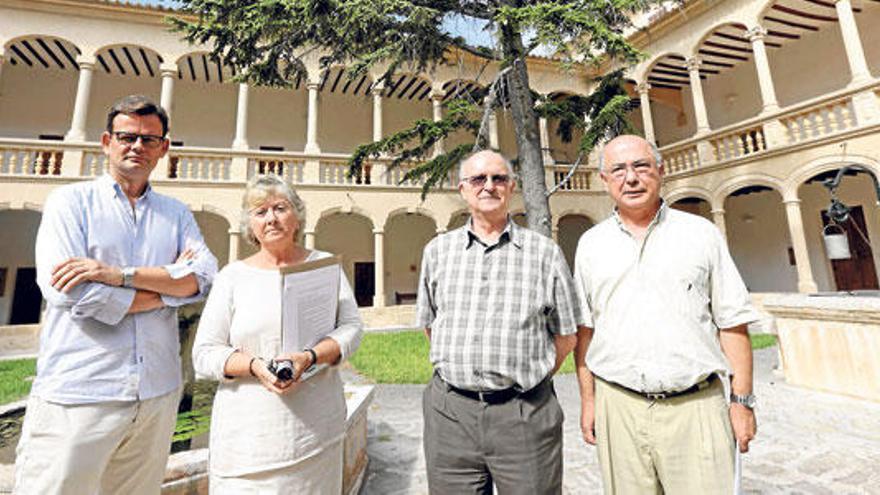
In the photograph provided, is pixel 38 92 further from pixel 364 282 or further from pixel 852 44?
pixel 852 44

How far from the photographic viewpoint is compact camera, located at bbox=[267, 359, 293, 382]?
61.2 inches

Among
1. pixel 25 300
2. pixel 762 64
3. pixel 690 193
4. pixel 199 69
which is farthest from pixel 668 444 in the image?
pixel 25 300

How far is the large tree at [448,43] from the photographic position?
5.90 meters

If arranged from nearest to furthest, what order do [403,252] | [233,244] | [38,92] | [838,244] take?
[838,244], [233,244], [38,92], [403,252]

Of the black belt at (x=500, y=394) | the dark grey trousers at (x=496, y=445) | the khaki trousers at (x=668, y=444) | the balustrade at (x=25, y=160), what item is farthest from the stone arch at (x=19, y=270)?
the khaki trousers at (x=668, y=444)

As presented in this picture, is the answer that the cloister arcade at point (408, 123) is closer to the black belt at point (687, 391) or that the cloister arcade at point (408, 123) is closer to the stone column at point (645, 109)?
the stone column at point (645, 109)

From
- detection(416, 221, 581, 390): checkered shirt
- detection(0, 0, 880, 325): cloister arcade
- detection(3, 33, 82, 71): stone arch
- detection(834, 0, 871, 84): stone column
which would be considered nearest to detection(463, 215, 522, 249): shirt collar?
detection(416, 221, 581, 390): checkered shirt

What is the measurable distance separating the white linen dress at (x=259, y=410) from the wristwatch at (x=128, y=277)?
0.32 m

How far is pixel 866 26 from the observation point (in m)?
11.8

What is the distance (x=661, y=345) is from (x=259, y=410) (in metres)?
1.69

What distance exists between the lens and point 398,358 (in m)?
7.94

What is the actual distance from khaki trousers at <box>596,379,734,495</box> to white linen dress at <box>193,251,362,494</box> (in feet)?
4.07

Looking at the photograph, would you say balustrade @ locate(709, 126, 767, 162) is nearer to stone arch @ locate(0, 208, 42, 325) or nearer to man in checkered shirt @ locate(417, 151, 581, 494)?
man in checkered shirt @ locate(417, 151, 581, 494)

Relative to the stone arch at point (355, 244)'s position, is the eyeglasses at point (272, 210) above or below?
below
